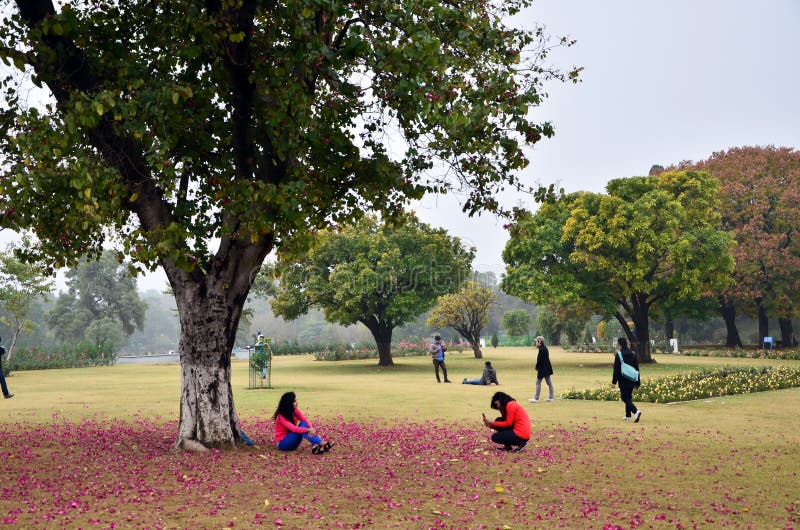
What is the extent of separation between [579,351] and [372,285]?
27587 millimetres

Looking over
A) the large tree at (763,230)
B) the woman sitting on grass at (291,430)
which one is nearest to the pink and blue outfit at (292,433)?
the woman sitting on grass at (291,430)

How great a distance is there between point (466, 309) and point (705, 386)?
27732 mm

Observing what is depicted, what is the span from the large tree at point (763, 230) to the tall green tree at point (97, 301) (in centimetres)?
6187

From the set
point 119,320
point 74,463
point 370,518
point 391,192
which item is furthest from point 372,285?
point 119,320

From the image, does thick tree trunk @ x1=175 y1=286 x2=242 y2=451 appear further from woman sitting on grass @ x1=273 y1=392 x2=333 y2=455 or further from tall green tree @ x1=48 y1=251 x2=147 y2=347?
tall green tree @ x1=48 y1=251 x2=147 y2=347

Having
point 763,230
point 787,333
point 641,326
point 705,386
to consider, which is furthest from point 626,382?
point 787,333

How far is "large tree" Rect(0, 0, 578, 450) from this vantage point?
382 inches

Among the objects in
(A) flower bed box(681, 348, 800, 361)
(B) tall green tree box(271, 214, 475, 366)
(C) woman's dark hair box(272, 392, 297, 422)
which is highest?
(B) tall green tree box(271, 214, 475, 366)

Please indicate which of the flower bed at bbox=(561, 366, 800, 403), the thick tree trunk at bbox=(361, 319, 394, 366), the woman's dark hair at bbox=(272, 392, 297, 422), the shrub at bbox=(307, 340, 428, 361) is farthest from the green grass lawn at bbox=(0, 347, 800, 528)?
the shrub at bbox=(307, 340, 428, 361)

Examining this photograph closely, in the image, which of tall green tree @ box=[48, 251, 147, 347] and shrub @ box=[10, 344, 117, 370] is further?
tall green tree @ box=[48, 251, 147, 347]

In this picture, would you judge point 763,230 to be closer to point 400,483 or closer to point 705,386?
point 705,386

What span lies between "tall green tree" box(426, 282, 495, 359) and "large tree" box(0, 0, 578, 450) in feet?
113

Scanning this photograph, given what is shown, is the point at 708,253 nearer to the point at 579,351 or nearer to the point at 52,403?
the point at 579,351

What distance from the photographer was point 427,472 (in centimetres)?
998
